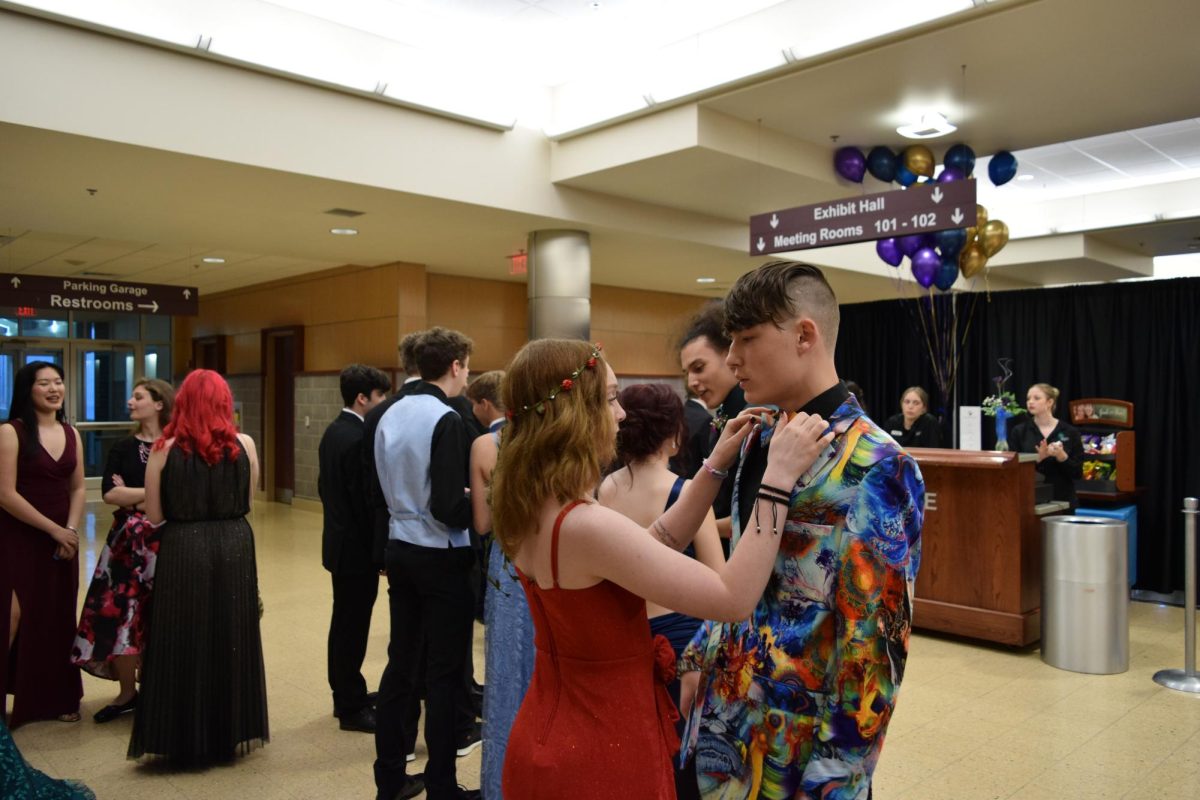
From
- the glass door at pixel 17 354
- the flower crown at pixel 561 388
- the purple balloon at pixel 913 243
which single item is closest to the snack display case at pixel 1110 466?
the purple balloon at pixel 913 243

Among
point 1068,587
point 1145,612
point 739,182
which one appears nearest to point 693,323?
point 1068,587

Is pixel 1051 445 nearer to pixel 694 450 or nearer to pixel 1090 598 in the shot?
pixel 1090 598

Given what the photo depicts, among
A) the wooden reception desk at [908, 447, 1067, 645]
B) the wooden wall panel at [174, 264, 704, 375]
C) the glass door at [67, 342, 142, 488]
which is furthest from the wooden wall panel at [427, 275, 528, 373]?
the glass door at [67, 342, 142, 488]

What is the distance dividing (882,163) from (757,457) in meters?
6.07

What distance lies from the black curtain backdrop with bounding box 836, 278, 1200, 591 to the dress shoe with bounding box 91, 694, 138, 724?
19.9ft

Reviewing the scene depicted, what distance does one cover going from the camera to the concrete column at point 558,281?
7.76 metres

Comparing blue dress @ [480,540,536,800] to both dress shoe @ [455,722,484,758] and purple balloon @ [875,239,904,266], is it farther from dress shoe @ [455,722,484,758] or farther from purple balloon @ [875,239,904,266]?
purple balloon @ [875,239,904,266]

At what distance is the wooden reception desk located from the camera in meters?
5.04

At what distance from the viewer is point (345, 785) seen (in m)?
3.22

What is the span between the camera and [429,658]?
293 centimetres

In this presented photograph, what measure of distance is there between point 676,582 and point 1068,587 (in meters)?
4.25

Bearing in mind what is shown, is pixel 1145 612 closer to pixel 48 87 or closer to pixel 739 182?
pixel 739 182

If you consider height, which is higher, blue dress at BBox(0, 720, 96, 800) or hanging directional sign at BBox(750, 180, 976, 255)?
hanging directional sign at BBox(750, 180, 976, 255)

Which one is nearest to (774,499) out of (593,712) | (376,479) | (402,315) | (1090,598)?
(593,712)
